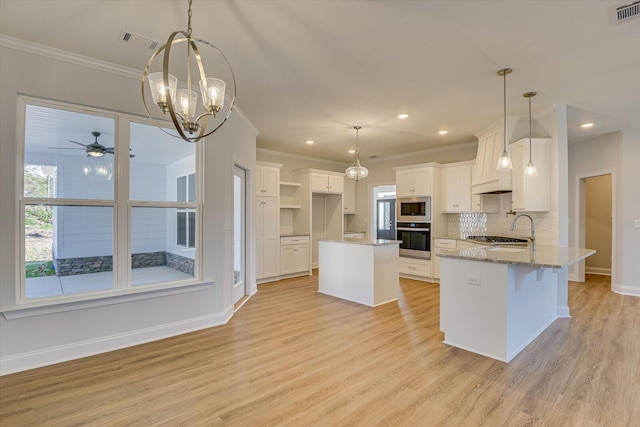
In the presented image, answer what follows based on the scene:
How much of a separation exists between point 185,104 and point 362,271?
341 cm

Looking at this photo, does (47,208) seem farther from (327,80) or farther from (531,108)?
→ (531,108)

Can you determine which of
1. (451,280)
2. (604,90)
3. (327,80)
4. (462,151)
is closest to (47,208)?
(327,80)

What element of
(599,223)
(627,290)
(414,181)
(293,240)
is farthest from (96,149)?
(599,223)

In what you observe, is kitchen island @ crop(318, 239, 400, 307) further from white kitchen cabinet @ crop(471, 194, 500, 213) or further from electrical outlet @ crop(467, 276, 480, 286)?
white kitchen cabinet @ crop(471, 194, 500, 213)

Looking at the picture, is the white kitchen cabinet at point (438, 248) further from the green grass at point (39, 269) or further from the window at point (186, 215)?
the green grass at point (39, 269)

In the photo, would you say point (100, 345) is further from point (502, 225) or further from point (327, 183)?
point (502, 225)

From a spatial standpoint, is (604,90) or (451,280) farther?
(604,90)

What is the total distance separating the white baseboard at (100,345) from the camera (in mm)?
2580

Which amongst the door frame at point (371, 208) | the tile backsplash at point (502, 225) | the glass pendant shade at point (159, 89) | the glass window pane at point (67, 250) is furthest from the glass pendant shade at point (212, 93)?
the door frame at point (371, 208)

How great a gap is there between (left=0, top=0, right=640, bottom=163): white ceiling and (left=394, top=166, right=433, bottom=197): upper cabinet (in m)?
1.86

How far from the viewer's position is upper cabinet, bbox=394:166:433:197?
6.05 metres

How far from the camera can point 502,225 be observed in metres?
5.60

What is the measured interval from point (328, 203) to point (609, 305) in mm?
5346

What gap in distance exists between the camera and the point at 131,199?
3.13 meters
